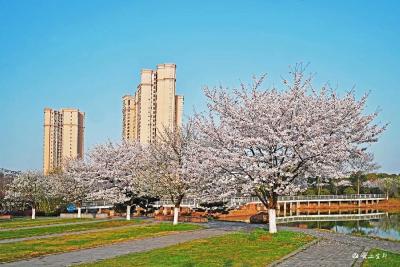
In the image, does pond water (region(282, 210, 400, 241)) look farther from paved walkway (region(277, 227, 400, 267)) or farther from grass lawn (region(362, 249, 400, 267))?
grass lawn (region(362, 249, 400, 267))

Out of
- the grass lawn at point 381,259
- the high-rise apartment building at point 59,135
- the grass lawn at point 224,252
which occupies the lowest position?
the grass lawn at point 224,252

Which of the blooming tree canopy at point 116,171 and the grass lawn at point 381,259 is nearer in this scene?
the grass lawn at point 381,259

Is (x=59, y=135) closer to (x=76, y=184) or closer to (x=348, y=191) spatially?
(x=348, y=191)

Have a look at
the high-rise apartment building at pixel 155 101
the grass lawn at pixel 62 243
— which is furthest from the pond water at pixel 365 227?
the high-rise apartment building at pixel 155 101

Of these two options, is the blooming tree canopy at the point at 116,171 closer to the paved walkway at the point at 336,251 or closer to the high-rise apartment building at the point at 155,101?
the paved walkway at the point at 336,251

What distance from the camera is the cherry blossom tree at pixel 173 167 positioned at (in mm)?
30844

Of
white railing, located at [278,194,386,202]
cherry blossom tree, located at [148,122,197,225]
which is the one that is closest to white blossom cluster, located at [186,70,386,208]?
cherry blossom tree, located at [148,122,197,225]

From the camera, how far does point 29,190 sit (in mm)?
47562

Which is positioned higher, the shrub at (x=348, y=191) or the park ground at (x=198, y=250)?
the park ground at (x=198, y=250)

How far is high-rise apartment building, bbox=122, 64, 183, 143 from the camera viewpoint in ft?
259

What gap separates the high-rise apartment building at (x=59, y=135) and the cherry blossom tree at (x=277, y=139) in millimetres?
81054

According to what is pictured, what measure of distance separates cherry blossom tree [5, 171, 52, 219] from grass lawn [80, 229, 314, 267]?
31.1 meters

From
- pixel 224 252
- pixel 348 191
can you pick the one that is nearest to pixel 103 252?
pixel 224 252

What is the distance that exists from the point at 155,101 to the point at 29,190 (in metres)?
35.5
